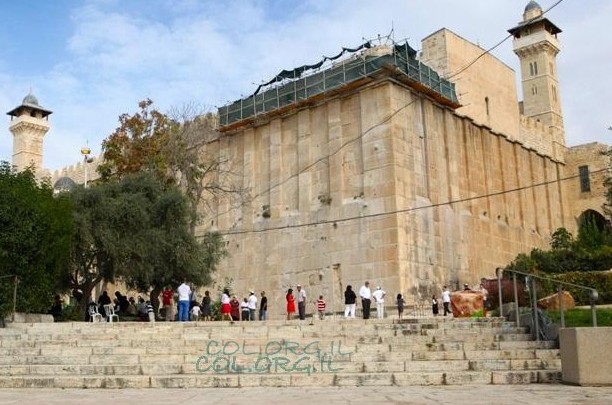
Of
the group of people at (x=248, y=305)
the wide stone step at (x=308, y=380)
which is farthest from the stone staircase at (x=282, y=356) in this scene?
the group of people at (x=248, y=305)

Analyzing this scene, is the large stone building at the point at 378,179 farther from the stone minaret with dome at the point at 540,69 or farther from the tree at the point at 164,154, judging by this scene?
the stone minaret with dome at the point at 540,69

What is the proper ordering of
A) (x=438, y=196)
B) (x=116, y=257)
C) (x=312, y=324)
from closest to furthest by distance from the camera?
(x=312, y=324) → (x=116, y=257) → (x=438, y=196)

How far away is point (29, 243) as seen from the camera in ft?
61.5

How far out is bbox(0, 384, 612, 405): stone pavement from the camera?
7723 millimetres

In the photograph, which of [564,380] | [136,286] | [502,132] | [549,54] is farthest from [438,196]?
[549,54]

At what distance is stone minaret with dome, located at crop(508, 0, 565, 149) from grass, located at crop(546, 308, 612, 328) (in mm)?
36751

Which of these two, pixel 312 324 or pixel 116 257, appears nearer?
pixel 312 324

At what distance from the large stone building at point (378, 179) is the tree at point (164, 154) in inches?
69.9

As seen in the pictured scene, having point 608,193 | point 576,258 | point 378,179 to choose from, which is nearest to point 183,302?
point 378,179

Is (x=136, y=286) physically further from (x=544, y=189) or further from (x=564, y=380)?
(x=544, y=189)

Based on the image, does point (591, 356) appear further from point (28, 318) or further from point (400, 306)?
point (28, 318)

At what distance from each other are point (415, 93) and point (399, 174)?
4062 millimetres

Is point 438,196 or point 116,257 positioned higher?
point 438,196

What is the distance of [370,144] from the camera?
85.8 ft
